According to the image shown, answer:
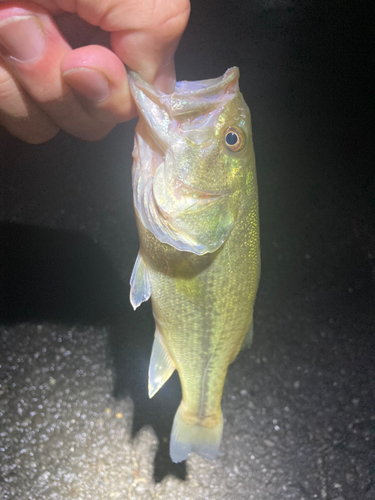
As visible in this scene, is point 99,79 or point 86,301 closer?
point 99,79

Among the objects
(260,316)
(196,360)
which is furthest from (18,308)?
(260,316)

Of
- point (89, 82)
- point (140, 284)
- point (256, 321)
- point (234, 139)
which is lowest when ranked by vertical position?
point (256, 321)

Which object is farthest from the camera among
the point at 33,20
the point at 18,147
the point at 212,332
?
the point at 18,147

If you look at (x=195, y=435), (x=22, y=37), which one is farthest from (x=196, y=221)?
(x=195, y=435)

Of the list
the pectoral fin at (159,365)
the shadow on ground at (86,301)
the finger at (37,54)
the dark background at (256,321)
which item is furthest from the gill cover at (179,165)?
the shadow on ground at (86,301)

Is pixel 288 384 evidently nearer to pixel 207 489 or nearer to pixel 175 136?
pixel 207 489

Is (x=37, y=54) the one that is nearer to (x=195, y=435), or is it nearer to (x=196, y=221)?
(x=196, y=221)
